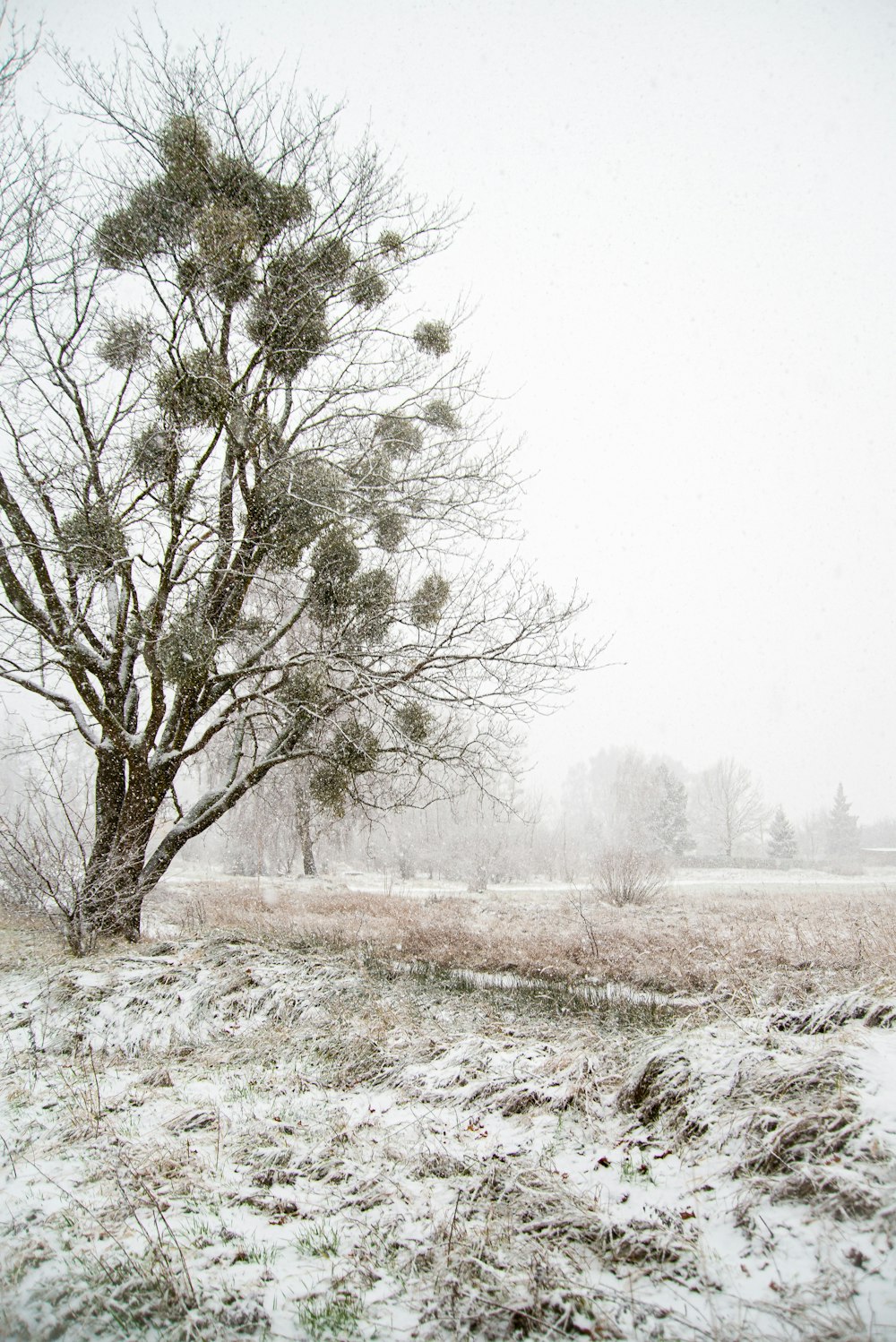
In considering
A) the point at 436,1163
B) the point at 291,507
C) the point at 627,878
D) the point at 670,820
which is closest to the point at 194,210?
the point at 291,507

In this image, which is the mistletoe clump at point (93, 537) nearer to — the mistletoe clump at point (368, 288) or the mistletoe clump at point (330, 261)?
the mistletoe clump at point (330, 261)

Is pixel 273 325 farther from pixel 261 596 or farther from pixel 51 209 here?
pixel 261 596

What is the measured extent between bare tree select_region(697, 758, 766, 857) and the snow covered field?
39773mm

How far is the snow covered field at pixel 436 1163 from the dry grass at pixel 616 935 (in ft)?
2.27

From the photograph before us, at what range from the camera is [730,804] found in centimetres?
4138

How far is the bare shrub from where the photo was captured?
14727 mm

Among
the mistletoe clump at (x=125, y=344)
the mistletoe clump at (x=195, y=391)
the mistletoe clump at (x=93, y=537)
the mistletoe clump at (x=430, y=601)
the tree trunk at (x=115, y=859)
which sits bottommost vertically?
the tree trunk at (x=115, y=859)

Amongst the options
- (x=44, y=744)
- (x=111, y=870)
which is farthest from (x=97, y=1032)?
(x=44, y=744)

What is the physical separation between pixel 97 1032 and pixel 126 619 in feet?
14.0

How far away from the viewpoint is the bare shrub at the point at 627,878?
14.7m

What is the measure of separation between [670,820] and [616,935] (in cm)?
3241

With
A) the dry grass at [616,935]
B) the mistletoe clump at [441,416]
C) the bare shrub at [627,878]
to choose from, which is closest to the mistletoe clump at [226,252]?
the mistletoe clump at [441,416]

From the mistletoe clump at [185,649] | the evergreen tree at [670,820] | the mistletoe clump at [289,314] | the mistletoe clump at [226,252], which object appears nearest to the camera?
the mistletoe clump at [185,649]

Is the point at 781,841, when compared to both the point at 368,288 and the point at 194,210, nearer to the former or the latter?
the point at 368,288
